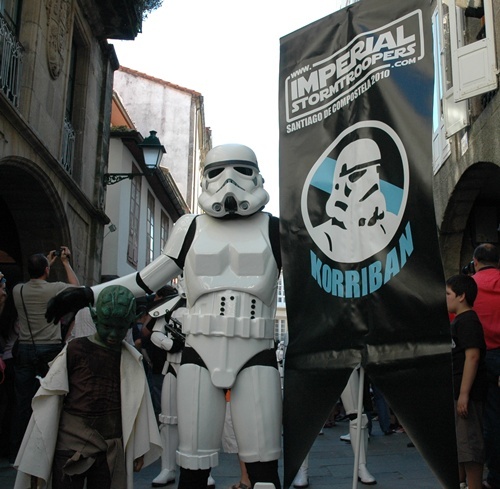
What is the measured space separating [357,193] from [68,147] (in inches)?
319

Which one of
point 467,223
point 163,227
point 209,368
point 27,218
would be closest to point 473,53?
point 467,223

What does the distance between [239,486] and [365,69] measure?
3.18 m

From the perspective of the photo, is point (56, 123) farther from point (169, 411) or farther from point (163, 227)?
point (163, 227)

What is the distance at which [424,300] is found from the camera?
7.94 ft

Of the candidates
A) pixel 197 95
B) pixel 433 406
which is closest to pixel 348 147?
pixel 433 406

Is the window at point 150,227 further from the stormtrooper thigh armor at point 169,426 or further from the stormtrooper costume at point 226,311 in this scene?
the stormtrooper costume at point 226,311

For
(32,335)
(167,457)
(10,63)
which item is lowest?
(167,457)

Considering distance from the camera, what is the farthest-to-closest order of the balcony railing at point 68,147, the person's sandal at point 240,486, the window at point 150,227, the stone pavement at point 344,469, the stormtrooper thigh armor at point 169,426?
the window at point 150,227
the balcony railing at point 68,147
the stormtrooper thigh armor at point 169,426
the stone pavement at point 344,469
the person's sandal at point 240,486

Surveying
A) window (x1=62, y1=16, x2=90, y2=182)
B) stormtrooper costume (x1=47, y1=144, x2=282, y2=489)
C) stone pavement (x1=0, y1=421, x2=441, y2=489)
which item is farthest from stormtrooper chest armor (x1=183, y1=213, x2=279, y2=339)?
window (x1=62, y1=16, x2=90, y2=182)

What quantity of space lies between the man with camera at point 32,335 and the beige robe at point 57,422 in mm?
2265

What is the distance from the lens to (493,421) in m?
3.95

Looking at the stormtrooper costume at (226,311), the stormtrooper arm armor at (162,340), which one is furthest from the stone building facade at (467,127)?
the stormtrooper costume at (226,311)

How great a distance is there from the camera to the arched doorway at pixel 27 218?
8211 mm

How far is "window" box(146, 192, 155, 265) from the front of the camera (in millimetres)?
18797
